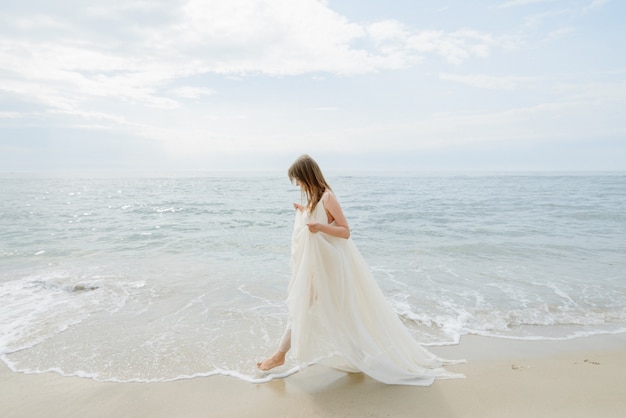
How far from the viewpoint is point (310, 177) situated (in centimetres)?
393

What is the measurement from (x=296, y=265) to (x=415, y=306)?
3269mm

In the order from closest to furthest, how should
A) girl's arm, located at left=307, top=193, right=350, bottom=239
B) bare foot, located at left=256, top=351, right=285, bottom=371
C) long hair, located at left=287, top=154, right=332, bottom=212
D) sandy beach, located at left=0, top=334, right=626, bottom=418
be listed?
sandy beach, located at left=0, top=334, right=626, bottom=418 → girl's arm, located at left=307, top=193, right=350, bottom=239 → long hair, located at left=287, top=154, right=332, bottom=212 → bare foot, located at left=256, top=351, right=285, bottom=371

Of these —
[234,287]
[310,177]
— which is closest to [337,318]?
[310,177]

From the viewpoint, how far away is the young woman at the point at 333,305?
153 inches

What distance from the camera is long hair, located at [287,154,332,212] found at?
12.9 feet

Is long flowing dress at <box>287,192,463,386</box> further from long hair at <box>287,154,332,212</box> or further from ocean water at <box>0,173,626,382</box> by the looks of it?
ocean water at <box>0,173,626,382</box>

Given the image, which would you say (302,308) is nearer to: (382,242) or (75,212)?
(382,242)

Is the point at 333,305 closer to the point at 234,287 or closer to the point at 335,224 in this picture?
the point at 335,224

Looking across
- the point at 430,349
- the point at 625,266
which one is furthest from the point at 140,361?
the point at 625,266

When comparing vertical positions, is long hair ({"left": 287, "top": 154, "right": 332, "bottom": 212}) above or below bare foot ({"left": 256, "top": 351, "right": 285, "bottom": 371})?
above

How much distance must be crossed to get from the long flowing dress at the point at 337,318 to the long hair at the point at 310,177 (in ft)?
0.31

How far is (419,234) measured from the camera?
13.8 meters

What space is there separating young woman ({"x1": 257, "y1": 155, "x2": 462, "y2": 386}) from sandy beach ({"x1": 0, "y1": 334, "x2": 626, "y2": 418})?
0.76 ft

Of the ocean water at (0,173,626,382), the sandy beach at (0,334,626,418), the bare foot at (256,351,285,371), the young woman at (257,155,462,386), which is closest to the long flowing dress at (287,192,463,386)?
the young woman at (257,155,462,386)
